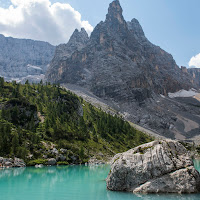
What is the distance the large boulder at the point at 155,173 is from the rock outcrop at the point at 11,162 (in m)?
37.3

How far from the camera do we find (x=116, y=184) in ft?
95.3

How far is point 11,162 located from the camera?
191 ft

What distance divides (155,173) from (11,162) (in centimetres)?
4444

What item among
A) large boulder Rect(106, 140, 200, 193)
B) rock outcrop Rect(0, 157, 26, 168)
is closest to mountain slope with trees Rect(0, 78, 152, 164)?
rock outcrop Rect(0, 157, 26, 168)

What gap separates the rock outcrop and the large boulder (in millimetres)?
37303

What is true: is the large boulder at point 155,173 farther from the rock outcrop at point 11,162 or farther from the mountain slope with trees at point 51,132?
the mountain slope with trees at point 51,132

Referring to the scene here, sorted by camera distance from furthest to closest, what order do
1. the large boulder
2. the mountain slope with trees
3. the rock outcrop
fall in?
the mountain slope with trees, the rock outcrop, the large boulder

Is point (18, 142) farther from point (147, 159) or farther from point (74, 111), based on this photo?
point (74, 111)

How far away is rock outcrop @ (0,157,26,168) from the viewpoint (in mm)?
56384

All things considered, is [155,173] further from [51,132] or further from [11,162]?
[51,132]

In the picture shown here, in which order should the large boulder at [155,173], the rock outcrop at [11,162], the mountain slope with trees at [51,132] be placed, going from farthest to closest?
the mountain slope with trees at [51,132], the rock outcrop at [11,162], the large boulder at [155,173]

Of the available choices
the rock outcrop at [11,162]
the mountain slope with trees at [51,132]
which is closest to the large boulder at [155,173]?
the rock outcrop at [11,162]

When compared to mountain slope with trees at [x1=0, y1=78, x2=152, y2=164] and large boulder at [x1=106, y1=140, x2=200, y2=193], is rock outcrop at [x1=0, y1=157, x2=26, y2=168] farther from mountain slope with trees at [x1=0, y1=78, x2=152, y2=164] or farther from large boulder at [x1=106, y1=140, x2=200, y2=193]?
large boulder at [x1=106, y1=140, x2=200, y2=193]

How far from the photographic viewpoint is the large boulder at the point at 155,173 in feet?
88.4
